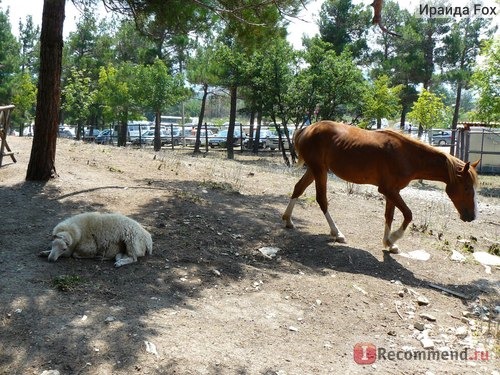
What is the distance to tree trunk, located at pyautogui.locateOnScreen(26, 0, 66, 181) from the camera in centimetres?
806

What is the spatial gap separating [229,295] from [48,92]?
5.11 m

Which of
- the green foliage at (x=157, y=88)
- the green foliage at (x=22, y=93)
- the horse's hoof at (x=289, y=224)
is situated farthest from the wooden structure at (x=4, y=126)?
the green foliage at (x=22, y=93)

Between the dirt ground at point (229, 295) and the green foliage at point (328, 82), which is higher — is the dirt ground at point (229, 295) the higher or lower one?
the lower one

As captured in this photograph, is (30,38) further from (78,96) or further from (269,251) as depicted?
(269,251)

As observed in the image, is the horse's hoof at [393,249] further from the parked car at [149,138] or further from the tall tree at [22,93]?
the tall tree at [22,93]

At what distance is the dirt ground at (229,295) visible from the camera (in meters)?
3.69

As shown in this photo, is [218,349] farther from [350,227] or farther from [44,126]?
[44,126]

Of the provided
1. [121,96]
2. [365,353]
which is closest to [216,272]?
[365,353]

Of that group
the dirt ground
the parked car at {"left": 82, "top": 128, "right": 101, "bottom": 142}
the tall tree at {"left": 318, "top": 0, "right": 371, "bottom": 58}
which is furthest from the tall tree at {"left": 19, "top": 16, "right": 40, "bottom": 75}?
the dirt ground

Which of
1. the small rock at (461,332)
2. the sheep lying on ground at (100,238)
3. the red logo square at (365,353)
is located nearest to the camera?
the red logo square at (365,353)

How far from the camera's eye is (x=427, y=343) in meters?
4.32

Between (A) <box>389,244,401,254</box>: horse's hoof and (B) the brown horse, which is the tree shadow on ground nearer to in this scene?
(A) <box>389,244,401,254</box>: horse's hoof

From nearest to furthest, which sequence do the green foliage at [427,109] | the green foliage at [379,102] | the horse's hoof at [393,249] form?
the horse's hoof at [393,249]
the green foliage at [427,109]
the green foliage at [379,102]

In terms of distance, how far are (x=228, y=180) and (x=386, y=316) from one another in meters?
6.86
